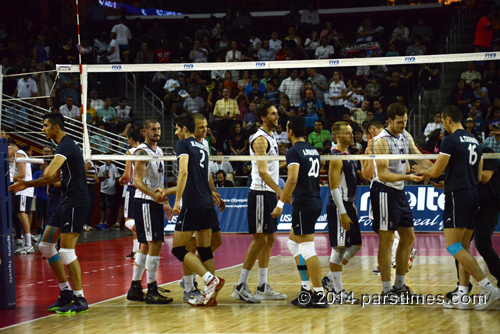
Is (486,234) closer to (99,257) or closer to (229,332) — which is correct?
(229,332)

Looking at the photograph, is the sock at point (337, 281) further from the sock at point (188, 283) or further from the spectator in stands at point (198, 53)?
the spectator in stands at point (198, 53)

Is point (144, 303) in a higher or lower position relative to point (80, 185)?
lower

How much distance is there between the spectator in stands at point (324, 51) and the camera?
21.5m

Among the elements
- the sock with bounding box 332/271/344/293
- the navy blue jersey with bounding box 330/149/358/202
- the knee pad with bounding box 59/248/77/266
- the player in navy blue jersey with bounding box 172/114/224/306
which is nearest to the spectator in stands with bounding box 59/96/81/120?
the player in navy blue jersey with bounding box 172/114/224/306

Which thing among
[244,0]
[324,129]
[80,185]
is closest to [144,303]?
[80,185]

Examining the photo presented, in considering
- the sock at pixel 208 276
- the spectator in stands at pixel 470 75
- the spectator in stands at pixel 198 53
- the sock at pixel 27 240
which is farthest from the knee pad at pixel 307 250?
the spectator in stands at pixel 198 53

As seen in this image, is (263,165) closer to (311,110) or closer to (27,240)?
(27,240)

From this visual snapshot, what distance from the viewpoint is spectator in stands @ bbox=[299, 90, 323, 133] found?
16064 mm

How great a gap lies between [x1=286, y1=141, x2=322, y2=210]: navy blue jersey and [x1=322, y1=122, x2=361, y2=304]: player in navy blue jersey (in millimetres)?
360

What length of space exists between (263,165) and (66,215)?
8.33 feet

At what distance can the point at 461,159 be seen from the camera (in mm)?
7492

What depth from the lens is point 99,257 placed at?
43.3 ft

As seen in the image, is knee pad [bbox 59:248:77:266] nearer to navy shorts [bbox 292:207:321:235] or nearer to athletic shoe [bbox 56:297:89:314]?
athletic shoe [bbox 56:297:89:314]

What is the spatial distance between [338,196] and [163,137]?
460 inches
